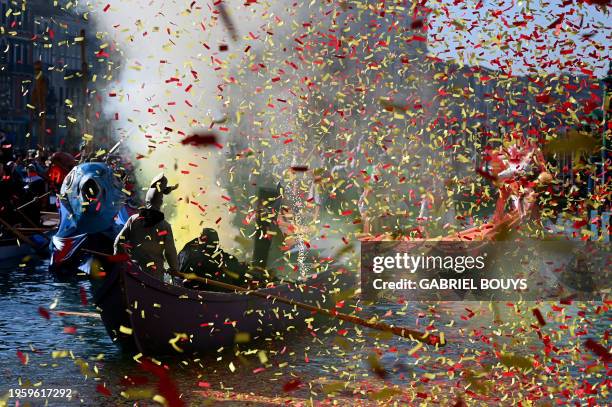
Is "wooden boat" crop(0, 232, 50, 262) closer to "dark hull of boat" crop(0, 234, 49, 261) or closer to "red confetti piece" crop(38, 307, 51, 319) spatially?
"dark hull of boat" crop(0, 234, 49, 261)

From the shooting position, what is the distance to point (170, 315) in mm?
13305

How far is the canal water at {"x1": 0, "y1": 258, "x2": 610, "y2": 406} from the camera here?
11312 mm

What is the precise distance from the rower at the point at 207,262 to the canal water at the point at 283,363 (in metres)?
1.06

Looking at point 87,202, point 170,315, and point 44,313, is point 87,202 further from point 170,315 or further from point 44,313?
point 170,315

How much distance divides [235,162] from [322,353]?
30.5 metres

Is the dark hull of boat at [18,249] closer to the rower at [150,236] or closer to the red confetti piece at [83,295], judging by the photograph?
the red confetti piece at [83,295]

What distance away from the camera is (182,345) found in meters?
13.6

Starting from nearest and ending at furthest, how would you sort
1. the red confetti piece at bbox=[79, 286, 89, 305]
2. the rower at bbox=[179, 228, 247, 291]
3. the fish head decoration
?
the rower at bbox=[179, 228, 247, 291]
the red confetti piece at bbox=[79, 286, 89, 305]
the fish head decoration

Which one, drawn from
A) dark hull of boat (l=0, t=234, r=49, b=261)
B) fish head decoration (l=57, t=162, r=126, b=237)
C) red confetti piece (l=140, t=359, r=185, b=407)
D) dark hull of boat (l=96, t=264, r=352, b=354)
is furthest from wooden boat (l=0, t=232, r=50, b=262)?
red confetti piece (l=140, t=359, r=185, b=407)

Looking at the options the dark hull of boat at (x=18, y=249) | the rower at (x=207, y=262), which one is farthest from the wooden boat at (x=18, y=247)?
the rower at (x=207, y=262)

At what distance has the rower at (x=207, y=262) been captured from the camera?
14.5 m

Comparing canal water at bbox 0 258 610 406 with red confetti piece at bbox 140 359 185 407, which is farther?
canal water at bbox 0 258 610 406

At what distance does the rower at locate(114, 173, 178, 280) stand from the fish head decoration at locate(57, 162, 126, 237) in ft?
22.1

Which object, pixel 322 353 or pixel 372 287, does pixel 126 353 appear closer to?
pixel 322 353
